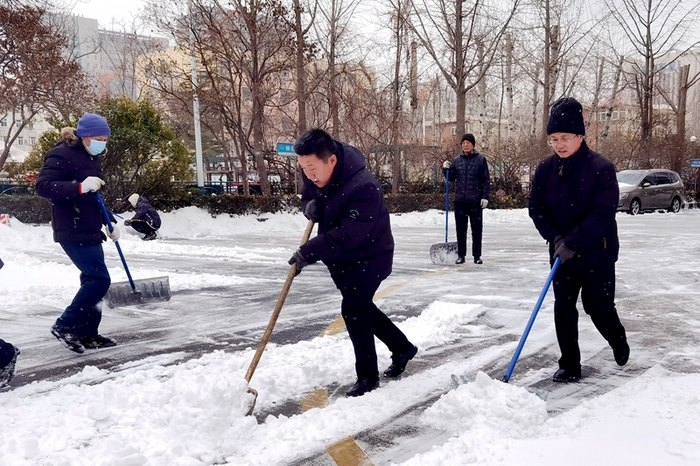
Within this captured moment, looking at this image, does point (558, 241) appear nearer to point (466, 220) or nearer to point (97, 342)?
point (97, 342)

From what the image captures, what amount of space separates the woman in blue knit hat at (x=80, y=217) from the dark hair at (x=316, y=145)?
197 centimetres

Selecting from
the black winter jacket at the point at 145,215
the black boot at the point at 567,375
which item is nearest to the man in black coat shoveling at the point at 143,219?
the black winter jacket at the point at 145,215

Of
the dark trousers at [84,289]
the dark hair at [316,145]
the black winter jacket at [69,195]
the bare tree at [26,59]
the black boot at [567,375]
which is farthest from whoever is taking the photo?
the bare tree at [26,59]

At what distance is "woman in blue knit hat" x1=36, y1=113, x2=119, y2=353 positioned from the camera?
4.36m

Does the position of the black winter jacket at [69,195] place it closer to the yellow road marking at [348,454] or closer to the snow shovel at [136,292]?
the snow shovel at [136,292]

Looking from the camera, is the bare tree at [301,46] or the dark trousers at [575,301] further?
the bare tree at [301,46]

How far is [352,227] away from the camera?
3.22 meters

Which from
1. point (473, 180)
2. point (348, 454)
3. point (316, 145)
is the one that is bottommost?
point (348, 454)

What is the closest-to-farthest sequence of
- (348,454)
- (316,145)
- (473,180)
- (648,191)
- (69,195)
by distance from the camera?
1. (348,454)
2. (316,145)
3. (69,195)
4. (473,180)
5. (648,191)

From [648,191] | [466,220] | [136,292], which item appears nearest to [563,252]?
[136,292]

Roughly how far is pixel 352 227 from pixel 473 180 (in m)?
5.27

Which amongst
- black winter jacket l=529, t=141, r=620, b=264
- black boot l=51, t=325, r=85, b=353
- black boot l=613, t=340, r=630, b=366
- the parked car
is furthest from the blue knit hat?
the parked car

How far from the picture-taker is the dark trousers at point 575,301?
358cm

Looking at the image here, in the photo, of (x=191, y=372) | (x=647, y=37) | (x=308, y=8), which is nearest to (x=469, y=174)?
(x=191, y=372)
